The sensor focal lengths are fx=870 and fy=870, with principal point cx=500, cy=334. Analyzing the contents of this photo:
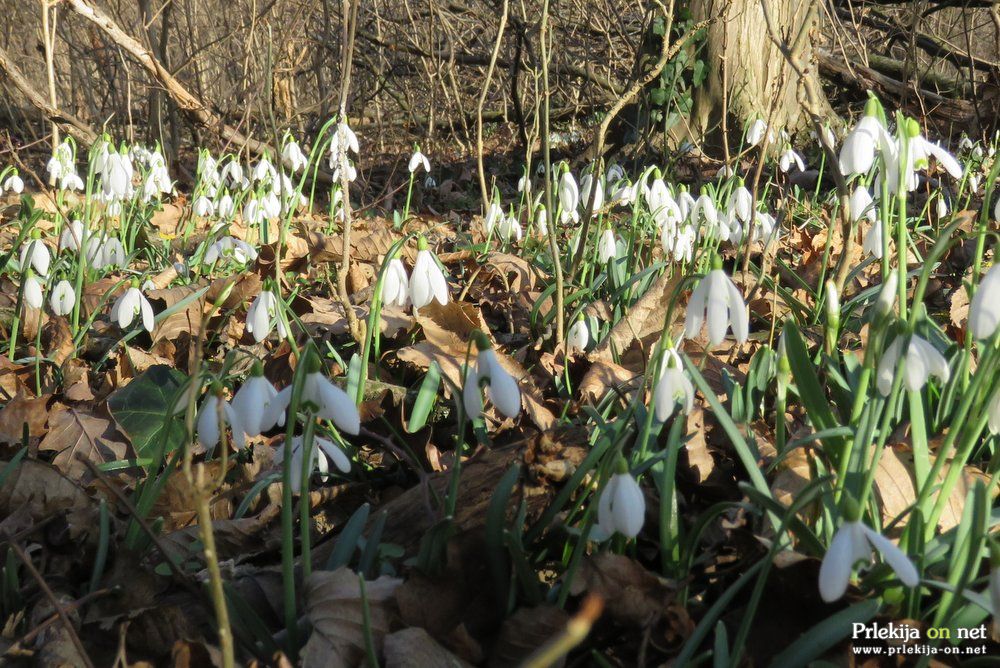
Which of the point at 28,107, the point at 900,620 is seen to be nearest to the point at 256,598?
the point at 900,620

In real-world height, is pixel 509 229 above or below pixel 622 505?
below

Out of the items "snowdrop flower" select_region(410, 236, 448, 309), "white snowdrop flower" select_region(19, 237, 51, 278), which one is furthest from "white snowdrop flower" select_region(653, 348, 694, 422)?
"white snowdrop flower" select_region(19, 237, 51, 278)

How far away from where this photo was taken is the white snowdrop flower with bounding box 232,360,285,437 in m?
1.23

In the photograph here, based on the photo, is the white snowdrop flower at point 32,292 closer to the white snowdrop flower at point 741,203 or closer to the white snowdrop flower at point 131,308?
the white snowdrop flower at point 131,308

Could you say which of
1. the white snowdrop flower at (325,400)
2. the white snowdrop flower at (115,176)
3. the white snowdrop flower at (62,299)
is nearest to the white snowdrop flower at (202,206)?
the white snowdrop flower at (115,176)

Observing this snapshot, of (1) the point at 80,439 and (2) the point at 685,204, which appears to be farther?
(2) the point at 685,204

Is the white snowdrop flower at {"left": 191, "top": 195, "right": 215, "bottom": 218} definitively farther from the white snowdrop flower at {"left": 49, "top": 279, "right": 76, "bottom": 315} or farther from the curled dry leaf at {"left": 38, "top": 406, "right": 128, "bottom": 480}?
the curled dry leaf at {"left": 38, "top": 406, "right": 128, "bottom": 480}

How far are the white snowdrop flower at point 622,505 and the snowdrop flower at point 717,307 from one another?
35 cm

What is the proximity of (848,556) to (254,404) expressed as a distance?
790mm

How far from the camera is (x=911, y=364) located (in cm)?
108

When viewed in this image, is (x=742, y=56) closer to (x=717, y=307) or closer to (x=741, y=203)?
(x=741, y=203)

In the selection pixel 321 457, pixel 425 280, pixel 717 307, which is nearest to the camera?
pixel 717 307

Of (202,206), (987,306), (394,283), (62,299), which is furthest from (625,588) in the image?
(202,206)

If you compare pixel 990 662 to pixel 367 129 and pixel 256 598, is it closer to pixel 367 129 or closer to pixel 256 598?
pixel 256 598
